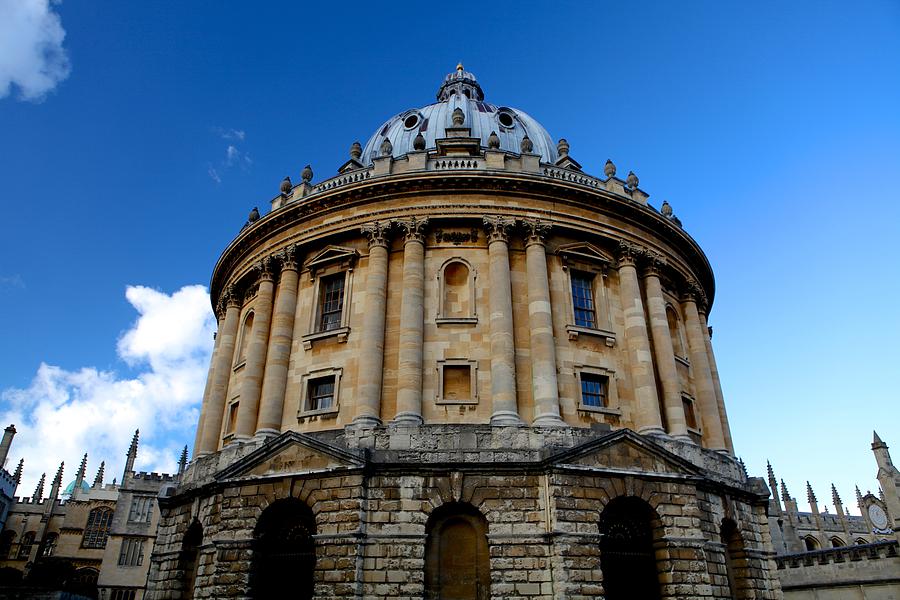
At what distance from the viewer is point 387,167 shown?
25312 mm

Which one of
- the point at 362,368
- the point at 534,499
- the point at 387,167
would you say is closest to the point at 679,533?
the point at 534,499

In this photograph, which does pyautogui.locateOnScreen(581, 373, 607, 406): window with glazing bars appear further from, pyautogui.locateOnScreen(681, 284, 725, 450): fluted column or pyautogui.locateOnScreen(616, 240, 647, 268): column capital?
pyautogui.locateOnScreen(681, 284, 725, 450): fluted column

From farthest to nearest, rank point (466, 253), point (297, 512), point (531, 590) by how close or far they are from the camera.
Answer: point (466, 253) < point (297, 512) < point (531, 590)

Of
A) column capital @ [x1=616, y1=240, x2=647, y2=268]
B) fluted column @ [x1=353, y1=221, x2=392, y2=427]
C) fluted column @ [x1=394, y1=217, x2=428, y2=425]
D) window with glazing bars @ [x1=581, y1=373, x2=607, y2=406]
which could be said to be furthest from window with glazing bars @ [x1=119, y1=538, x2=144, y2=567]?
column capital @ [x1=616, y1=240, x2=647, y2=268]

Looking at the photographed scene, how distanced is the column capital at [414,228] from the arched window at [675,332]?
11.6 meters

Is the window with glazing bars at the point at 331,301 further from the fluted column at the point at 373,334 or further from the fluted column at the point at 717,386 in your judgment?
the fluted column at the point at 717,386

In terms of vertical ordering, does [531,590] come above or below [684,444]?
below

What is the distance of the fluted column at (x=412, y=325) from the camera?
20.5 metres

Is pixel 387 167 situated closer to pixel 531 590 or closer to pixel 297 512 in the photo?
pixel 297 512

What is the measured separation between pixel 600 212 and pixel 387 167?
888 centimetres

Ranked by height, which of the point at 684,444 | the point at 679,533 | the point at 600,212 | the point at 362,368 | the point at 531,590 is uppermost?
the point at 600,212

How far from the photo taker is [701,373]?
2689cm

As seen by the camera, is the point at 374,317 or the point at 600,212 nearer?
the point at 374,317

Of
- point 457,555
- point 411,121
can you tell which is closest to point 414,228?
point 457,555
